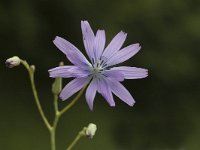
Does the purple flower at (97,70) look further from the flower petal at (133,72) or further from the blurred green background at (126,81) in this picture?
the blurred green background at (126,81)

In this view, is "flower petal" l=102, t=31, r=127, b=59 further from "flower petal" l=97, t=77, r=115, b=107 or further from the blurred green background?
the blurred green background

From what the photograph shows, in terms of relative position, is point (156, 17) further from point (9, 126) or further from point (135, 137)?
point (9, 126)

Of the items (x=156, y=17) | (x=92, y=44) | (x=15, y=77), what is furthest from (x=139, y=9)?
(x=92, y=44)

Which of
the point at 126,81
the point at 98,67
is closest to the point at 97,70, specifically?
the point at 98,67

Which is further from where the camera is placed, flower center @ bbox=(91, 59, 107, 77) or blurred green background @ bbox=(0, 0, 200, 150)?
blurred green background @ bbox=(0, 0, 200, 150)

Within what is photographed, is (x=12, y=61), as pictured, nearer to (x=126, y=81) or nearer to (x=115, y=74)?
(x=115, y=74)

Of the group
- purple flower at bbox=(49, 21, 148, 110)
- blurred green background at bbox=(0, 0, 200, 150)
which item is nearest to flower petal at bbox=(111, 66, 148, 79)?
purple flower at bbox=(49, 21, 148, 110)
